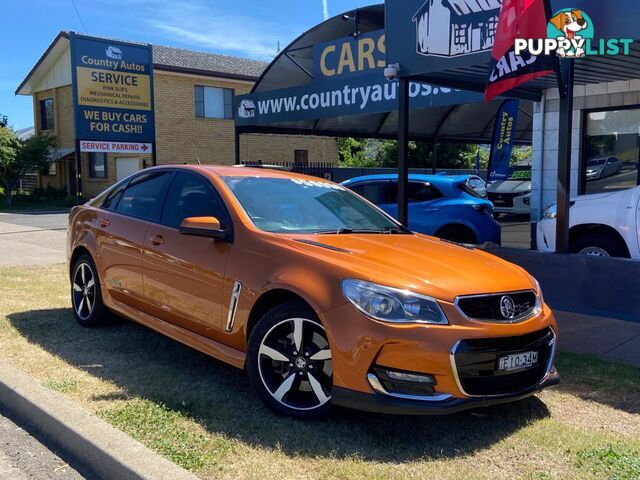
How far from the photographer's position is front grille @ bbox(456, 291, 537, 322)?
359cm

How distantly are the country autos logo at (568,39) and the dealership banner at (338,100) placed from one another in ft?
12.0

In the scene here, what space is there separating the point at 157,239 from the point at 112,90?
16309 millimetres

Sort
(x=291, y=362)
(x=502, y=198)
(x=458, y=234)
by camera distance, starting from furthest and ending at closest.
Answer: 1. (x=502, y=198)
2. (x=458, y=234)
3. (x=291, y=362)

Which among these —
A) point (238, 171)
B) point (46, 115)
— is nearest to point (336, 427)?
point (238, 171)

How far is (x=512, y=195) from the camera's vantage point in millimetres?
15906

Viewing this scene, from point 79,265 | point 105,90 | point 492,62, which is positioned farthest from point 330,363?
point 105,90

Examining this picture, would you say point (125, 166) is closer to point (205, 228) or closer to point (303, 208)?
point (303, 208)

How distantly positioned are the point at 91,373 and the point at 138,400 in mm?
780

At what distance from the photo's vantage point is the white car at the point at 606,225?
277 inches

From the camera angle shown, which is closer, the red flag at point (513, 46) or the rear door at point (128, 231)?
the rear door at point (128, 231)

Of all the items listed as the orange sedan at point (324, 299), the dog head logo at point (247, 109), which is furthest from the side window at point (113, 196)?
the dog head logo at point (247, 109)

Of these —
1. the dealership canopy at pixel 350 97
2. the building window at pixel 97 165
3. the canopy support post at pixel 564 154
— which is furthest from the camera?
the building window at pixel 97 165

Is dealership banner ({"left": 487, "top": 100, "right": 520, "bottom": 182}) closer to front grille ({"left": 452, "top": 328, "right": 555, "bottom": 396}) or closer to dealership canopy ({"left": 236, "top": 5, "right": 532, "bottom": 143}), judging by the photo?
dealership canopy ({"left": 236, "top": 5, "right": 532, "bottom": 143})

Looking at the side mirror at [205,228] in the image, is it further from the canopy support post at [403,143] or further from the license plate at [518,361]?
the canopy support post at [403,143]
